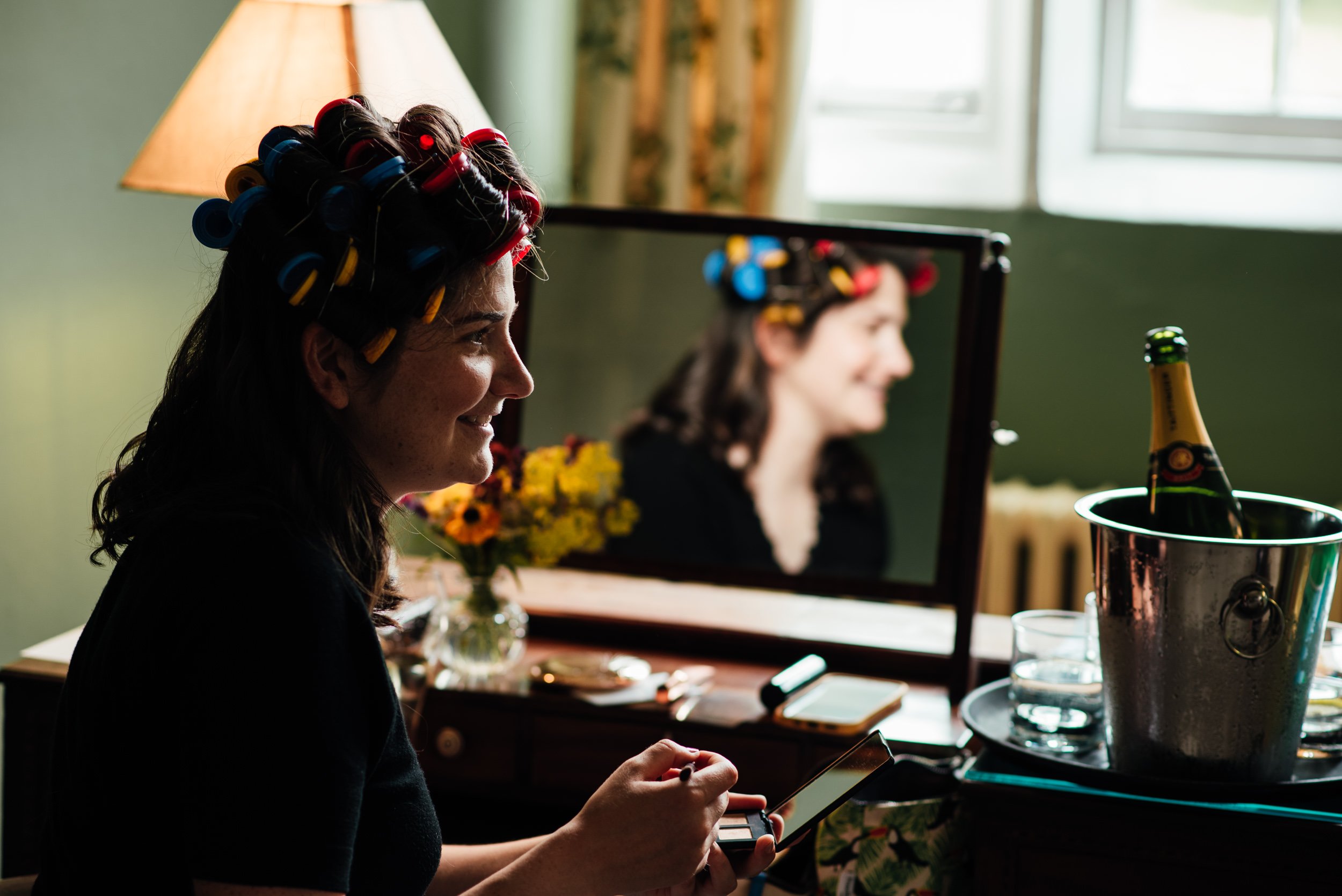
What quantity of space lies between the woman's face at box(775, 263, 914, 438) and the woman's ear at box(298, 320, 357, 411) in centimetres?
88

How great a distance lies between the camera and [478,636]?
4.98 ft

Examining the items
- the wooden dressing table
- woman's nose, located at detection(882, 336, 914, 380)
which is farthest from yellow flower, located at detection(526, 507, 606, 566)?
woman's nose, located at detection(882, 336, 914, 380)

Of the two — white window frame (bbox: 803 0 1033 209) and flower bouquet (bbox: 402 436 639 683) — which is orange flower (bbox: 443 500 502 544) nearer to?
flower bouquet (bbox: 402 436 639 683)

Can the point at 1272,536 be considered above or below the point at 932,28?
below

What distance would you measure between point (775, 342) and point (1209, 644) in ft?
2.46

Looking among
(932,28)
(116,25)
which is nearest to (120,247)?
(116,25)

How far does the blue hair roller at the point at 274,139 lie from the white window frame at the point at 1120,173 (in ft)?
6.70

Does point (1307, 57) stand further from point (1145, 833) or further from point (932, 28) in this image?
point (1145, 833)

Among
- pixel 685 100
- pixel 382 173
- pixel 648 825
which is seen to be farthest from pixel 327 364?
pixel 685 100

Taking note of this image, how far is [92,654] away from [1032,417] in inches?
87.1

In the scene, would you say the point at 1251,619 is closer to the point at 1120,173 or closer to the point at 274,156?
the point at 274,156

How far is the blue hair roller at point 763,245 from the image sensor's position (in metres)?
1.65

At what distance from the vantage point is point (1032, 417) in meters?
2.72

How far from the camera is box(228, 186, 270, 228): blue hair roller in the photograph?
2.79 ft
